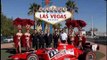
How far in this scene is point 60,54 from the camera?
53.1ft

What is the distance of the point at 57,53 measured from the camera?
52.9 feet

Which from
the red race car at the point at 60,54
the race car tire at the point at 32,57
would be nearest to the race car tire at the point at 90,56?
the red race car at the point at 60,54

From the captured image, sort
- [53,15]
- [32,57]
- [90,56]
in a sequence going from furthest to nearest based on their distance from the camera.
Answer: [53,15], [90,56], [32,57]

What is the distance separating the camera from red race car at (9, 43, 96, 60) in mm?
15938

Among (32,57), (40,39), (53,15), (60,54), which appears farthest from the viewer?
(53,15)

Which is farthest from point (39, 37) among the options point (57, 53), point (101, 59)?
point (57, 53)

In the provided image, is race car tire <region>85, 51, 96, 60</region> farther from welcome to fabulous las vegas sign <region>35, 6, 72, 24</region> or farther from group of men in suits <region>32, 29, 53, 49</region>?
welcome to fabulous las vegas sign <region>35, 6, 72, 24</region>

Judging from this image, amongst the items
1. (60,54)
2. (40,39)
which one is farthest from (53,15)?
(60,54)

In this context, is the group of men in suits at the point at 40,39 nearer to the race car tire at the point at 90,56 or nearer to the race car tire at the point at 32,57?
the race car tire at the point at 90,56

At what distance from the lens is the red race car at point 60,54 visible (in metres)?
15.9

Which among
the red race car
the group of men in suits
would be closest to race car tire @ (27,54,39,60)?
the red race car

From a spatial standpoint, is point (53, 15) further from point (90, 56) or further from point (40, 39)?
point (90, 56)

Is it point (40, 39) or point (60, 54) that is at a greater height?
point (40, 39)

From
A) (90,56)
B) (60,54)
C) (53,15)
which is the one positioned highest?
(53,15)
